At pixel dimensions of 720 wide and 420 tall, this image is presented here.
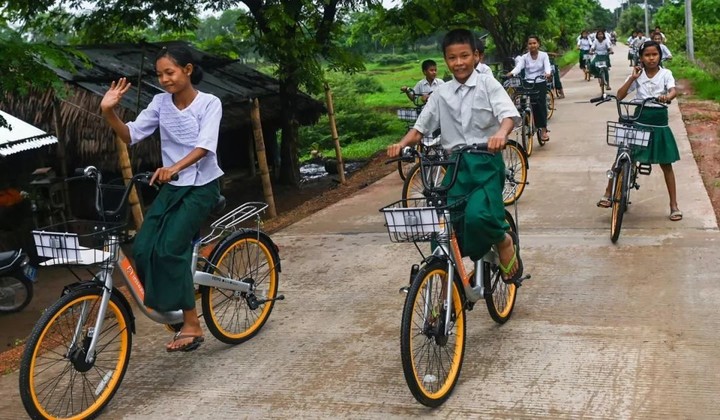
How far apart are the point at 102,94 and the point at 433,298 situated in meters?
8.17

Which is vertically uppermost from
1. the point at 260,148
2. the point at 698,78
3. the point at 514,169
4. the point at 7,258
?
the point at 260,148

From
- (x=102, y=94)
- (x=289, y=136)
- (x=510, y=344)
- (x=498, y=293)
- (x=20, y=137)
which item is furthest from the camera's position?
(x=289, y=136)

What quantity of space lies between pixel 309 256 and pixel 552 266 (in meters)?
2.11

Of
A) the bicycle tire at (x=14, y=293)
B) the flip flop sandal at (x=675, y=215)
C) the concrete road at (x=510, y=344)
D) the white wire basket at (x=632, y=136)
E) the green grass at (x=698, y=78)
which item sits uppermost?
the white wire basket at (x=632, y=136)

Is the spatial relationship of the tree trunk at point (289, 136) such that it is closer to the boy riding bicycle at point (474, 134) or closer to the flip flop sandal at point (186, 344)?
the boy riding bicycle at point (474, 134)

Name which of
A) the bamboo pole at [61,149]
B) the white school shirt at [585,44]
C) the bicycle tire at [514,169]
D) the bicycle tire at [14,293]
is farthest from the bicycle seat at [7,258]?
the white school shirt at [585,44]

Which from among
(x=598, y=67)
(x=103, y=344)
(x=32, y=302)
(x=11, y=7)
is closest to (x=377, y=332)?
(x=103, y=344)

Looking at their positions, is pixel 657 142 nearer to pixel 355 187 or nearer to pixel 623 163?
pixel 623 163

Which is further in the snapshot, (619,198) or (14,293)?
(14,293)

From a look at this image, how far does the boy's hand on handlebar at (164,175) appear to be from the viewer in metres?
4.04

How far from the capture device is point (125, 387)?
438cm

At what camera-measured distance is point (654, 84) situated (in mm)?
7004

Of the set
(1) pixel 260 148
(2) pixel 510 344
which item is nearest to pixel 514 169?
(1) pixel 260 148

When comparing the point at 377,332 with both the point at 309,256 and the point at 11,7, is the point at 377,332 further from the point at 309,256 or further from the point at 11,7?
the point at 11,7
